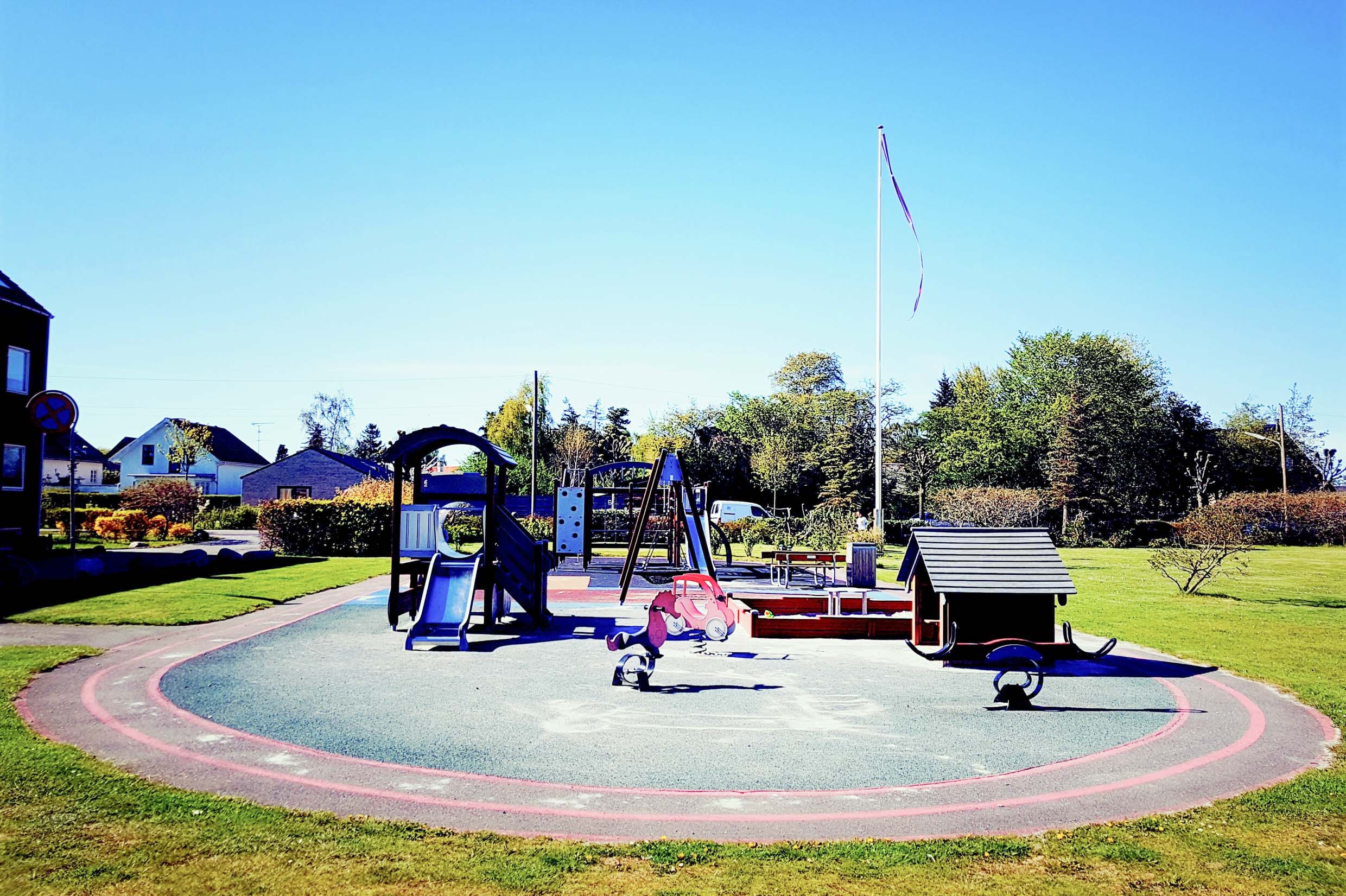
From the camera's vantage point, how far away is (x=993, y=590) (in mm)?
12016

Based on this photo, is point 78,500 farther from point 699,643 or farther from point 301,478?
point 699,643

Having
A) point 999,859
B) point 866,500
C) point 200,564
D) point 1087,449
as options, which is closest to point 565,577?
point 200,564

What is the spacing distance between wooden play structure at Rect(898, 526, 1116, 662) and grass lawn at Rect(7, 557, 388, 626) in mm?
12104

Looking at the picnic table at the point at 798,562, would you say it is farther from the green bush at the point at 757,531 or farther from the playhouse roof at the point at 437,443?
the green bush at the point at 757,531

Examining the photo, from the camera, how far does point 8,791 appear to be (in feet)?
20.7

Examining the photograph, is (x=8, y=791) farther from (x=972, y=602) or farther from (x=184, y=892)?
(x=972, y=602)

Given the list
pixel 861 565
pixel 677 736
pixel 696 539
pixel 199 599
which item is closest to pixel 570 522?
pixel 696 539

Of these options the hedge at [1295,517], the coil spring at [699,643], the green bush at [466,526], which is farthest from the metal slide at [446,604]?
the hedge at [1295,517]

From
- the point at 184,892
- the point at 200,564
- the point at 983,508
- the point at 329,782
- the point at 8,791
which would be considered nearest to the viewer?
the point at 184,892

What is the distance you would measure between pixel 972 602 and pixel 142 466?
7180cm

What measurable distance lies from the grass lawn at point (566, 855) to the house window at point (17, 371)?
25.6m

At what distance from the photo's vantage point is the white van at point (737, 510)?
162 ft

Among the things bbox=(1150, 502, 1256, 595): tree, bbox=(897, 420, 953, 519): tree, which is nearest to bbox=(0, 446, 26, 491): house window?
bbox=(1150, 502, 1256, 595): tree

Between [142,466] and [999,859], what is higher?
[142,466]
